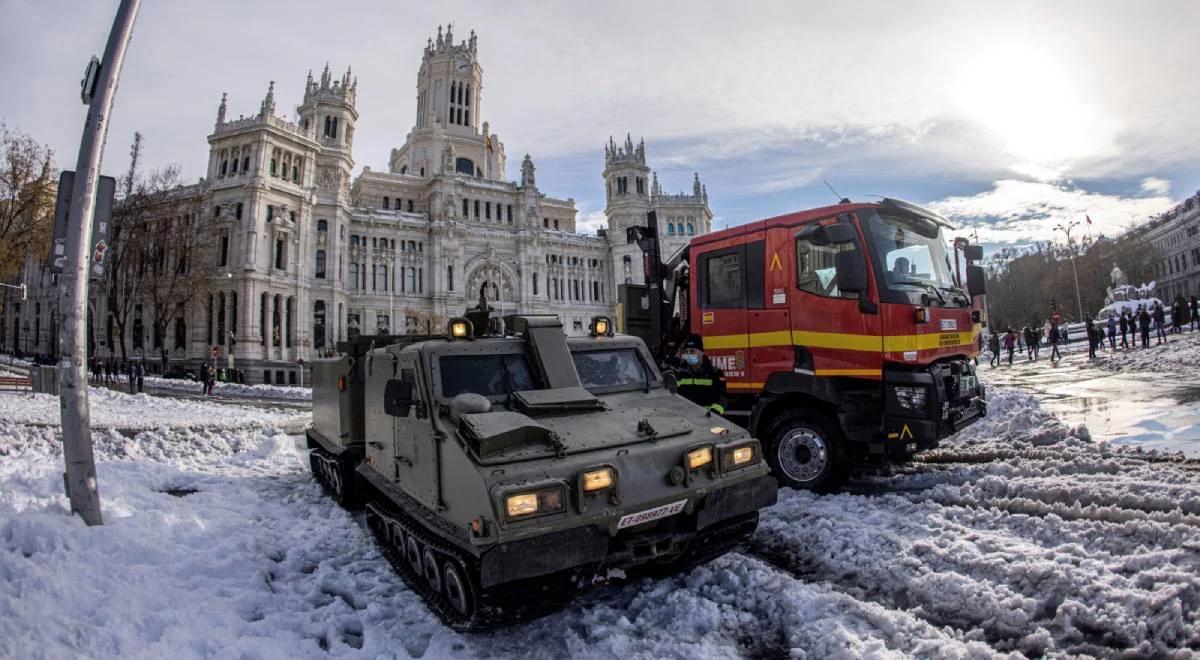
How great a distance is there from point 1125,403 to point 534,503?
1364cm

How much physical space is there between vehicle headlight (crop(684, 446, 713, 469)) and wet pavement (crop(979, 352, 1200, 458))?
6.98m

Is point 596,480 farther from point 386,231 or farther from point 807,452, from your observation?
point 386,231

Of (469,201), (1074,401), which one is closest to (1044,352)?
(1074,401)

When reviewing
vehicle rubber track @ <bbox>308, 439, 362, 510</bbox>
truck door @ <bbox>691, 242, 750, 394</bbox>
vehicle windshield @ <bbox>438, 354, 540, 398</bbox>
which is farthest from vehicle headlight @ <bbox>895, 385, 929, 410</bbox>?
vehicle rubber track @ <bbox>308, 439, 362, 510</bbox>

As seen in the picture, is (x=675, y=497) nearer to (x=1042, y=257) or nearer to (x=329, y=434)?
(x=329, y=434)

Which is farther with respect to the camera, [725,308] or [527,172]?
[527,172]

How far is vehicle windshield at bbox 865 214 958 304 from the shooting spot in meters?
7.04

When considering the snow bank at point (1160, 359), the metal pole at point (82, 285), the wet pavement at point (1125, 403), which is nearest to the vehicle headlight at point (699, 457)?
the metal pole at point (82, 285)

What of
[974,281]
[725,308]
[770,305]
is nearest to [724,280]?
[725,308]

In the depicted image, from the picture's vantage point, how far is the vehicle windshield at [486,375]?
518 centimetres

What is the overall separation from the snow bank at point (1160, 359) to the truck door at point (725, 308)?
15.1m

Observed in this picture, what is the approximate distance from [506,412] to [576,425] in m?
0.59

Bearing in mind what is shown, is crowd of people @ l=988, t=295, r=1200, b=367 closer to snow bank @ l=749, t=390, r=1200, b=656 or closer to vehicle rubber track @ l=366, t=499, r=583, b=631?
snow bank @ l=749, t=390, r=1200, b=656

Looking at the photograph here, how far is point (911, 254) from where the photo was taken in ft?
24.3
